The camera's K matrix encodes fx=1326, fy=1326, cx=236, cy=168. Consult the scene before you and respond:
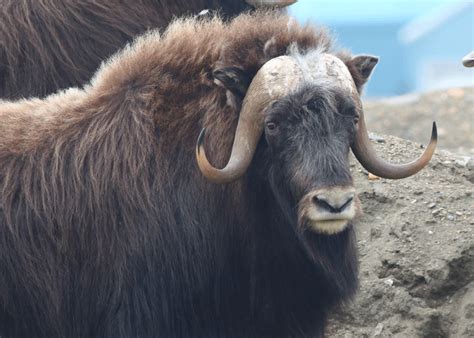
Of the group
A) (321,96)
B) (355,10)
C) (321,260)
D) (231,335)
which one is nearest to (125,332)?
(231,335)

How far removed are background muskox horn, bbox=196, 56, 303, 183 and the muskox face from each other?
0.12ft

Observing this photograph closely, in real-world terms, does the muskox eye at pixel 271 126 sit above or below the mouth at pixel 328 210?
above

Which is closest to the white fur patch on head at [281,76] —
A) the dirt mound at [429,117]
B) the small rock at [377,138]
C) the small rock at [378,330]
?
the small rock at [378,330]

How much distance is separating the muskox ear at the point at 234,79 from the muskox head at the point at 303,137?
0.05 metres

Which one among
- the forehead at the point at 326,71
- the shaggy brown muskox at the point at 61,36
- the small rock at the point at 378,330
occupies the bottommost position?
the small rock at the point at 378,330

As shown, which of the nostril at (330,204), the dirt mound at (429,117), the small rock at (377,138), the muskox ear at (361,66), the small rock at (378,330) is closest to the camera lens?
the nostril at (330,204)

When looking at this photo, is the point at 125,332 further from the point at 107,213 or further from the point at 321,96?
the point at 321,96

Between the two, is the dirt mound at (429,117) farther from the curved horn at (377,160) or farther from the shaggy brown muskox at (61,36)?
the curved horn at (377,160)

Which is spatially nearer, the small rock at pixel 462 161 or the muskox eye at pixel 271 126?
the muskox eye at pixel 271 126

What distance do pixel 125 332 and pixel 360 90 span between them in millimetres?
1263

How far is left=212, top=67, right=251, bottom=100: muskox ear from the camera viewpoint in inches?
189

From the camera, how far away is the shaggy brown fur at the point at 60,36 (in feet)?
20.6

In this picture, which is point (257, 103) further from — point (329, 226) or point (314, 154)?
point (329, 226)

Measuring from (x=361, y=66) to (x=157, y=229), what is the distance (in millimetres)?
981
